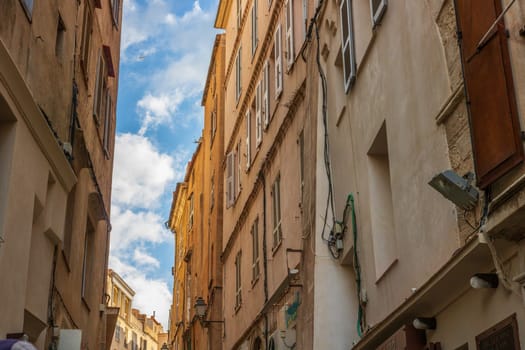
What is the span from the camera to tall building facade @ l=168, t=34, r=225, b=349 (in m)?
25.4

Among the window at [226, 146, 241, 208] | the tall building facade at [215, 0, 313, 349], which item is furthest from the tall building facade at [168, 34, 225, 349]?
the window at [226, 146, 241, 208]

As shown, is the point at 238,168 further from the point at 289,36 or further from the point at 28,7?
the point at 28,7

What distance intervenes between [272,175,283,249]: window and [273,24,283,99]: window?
1933 mm

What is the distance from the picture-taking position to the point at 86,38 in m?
14.5

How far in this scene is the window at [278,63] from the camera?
17297mm

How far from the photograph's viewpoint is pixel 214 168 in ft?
91.2

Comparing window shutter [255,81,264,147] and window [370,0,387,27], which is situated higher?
window shutter [255,81,264,147]

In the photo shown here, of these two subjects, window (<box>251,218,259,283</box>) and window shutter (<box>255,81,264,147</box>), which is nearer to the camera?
window (<box>251,218,259,283</box>)

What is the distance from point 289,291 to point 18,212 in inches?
279

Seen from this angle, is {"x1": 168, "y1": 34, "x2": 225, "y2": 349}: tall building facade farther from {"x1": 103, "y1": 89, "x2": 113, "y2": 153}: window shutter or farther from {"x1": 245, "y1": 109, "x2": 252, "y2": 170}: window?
{"x1": 103, "y1": 89, "x2": 113, "y2": 153}: window shutter

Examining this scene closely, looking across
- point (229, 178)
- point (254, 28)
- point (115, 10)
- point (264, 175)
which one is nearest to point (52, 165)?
point (264, 175)

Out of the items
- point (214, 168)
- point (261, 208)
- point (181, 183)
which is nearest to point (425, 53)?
point (261, 208)

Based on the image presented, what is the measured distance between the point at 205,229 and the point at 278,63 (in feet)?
41.7

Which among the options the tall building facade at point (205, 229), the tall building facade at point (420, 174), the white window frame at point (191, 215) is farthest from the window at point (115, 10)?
the white window frame at point (191, 215)
